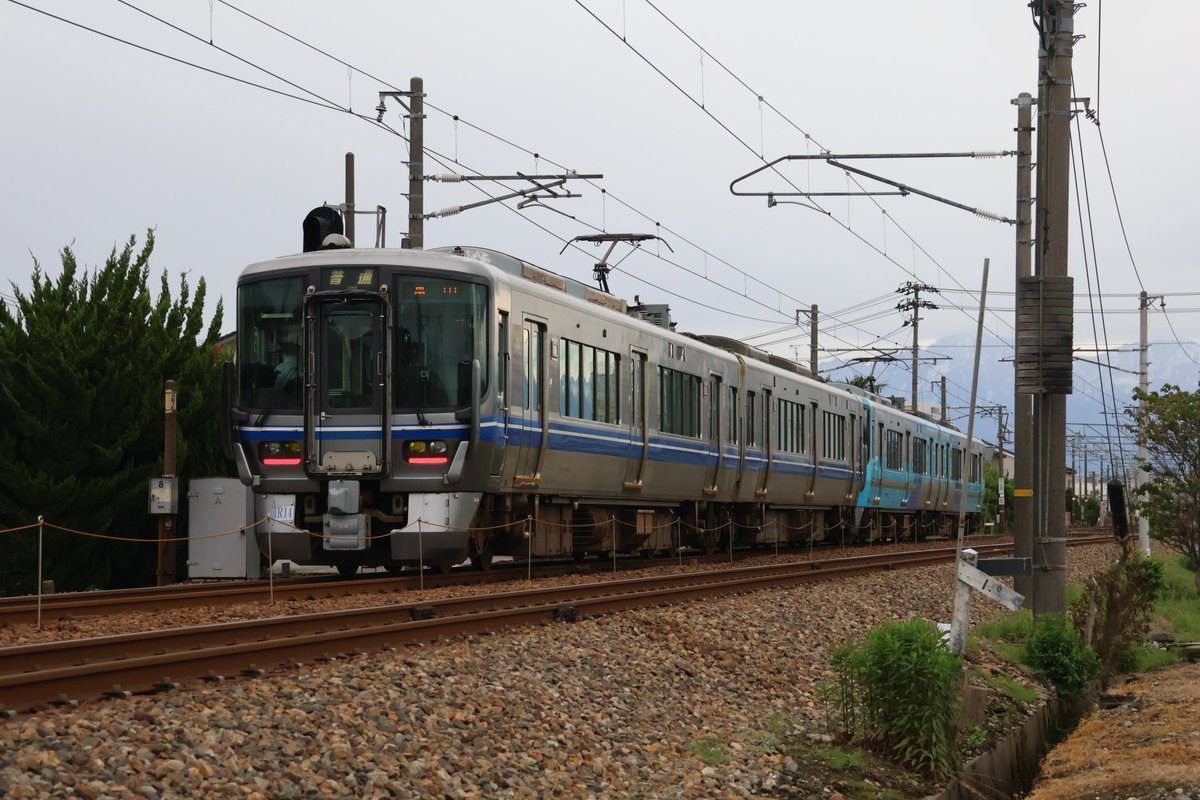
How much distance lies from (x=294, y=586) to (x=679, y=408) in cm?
814

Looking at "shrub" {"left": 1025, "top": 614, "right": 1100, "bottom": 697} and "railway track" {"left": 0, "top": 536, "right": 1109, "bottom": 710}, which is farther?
"shrub" {"left": 1025, "top": 614, "right": 1100, "bottom": 697}

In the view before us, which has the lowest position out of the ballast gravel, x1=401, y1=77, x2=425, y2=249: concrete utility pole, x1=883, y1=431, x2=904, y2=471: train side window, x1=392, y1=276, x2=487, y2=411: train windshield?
the ballast gravel

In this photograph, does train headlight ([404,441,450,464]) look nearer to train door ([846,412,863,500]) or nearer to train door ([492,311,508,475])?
train door ([492,311,508,475])

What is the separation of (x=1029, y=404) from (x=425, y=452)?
22.8 feet

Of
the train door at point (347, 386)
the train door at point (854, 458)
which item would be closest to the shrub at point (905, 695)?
the train door at point (347, 386)

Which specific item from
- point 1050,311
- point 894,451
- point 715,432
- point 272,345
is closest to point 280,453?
point 272,345

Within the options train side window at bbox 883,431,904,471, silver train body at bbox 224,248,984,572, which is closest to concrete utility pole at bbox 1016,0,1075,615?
silver train body at bbox 224,248,984,572

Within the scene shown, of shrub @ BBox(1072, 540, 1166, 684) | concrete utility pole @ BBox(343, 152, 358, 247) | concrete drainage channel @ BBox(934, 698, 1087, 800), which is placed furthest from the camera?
concrete utility pole @ BBox(343, 152, 358, 247)

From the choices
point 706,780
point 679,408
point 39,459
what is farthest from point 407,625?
point 679,408

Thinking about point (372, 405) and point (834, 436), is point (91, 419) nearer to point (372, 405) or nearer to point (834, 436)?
point (372, 405)

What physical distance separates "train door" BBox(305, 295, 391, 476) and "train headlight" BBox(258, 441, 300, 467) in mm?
212

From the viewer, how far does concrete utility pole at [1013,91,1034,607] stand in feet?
56.3

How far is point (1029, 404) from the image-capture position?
54.8ft

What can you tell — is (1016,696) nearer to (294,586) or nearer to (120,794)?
(294,586)
